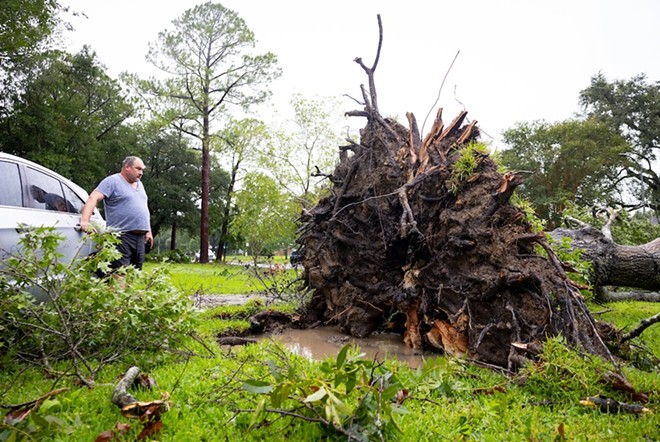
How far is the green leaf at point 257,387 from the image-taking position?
1.88m

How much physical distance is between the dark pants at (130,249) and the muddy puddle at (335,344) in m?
2.00

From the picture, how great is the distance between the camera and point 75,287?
10.5ft

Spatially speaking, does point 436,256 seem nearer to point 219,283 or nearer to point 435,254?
point 435,254

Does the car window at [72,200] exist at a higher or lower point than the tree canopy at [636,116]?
lower

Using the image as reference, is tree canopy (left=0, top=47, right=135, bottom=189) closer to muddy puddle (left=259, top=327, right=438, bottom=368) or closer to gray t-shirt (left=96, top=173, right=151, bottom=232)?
gray t-shirt (left=96, top=173, right=151, bottom=232)

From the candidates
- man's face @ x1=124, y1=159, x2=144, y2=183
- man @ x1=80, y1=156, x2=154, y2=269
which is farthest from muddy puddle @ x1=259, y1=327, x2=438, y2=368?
man's face @ x1=124, y1=159, x2=144, y2=183

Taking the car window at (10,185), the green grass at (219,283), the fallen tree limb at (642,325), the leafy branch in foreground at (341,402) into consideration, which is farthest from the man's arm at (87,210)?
the fallen tree limb at (642,325)

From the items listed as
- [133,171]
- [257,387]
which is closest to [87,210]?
[133,171]

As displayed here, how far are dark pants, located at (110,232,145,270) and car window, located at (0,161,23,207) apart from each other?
120cm

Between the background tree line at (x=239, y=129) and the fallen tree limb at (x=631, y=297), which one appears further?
the background tree line at (x=239, y=129)

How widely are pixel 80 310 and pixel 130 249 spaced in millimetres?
2196

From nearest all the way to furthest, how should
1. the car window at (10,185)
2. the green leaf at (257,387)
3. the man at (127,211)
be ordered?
the green leaf at (257,387), the car window at (10,185), the man at (127,211)

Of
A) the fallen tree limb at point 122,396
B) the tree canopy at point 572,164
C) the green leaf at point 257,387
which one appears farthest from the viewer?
the tree canopy at point 572,164

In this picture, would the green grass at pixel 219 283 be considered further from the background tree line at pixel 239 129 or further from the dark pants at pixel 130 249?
the background tree line at pixel 239 129
